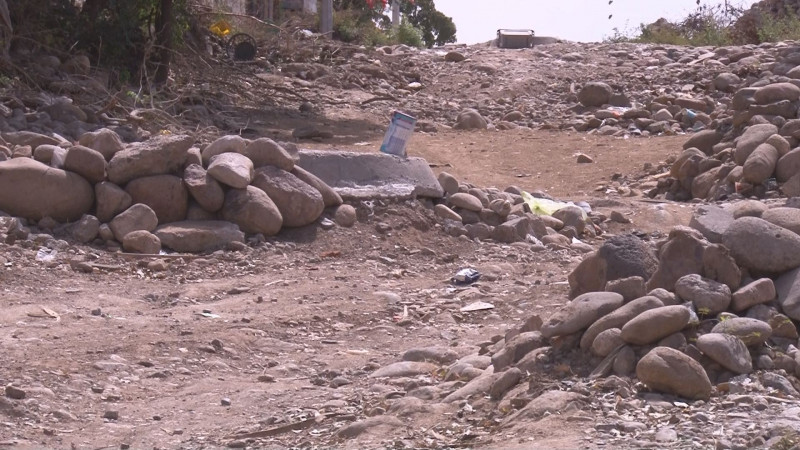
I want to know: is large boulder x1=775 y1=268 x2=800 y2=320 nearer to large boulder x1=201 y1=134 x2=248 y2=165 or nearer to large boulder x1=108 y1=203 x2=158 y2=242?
large boulder x1=108 y1=203 x2=158 y2=242

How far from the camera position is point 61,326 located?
17.8 feet

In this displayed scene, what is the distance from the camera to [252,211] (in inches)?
287

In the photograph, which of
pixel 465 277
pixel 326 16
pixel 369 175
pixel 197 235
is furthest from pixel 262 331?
pixel 326 16

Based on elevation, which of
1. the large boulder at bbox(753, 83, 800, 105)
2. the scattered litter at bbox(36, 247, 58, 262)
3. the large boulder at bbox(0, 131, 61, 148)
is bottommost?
the scattered litter at bbox(36, 247, 58, 262)

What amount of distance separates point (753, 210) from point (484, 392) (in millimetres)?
1823

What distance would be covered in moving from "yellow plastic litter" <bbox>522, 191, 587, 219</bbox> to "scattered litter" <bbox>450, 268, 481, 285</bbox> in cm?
202

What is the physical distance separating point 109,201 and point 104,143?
490mm

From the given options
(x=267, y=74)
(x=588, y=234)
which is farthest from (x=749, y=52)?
(x=588, y=234)

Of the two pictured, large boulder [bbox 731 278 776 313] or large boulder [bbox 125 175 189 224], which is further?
large boulder [bbox 125 175 189 224]

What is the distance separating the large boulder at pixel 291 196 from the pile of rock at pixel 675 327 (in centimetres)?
287

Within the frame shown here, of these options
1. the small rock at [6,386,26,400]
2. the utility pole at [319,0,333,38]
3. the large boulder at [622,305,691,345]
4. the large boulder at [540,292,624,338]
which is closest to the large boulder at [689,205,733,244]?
the large boulder at [540,292,624,338]

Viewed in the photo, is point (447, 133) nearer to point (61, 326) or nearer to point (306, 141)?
point (306, 141)

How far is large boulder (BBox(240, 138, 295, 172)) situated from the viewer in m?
7.61

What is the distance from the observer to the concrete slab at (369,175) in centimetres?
795
